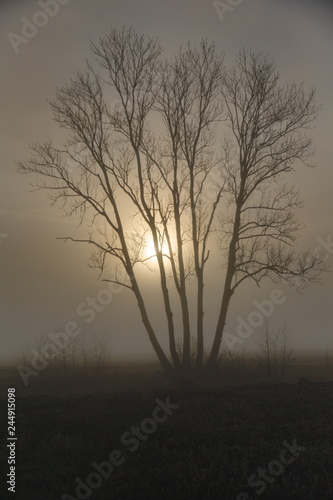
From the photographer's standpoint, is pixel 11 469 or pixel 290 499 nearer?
pixel 290 499

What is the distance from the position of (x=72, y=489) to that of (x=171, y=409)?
4.44 meters

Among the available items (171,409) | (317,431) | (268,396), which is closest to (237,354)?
(268,396)

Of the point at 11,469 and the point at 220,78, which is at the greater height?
the point at 220,78

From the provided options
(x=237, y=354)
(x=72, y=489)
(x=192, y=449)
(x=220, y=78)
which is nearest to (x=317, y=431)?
(x=192, y=449)

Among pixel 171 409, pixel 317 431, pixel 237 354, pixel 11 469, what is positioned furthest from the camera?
pixel 237 354

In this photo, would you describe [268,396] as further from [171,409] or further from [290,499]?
[290,499]

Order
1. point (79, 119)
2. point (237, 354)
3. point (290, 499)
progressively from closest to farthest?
1. point (290, 499)
2. point (79, 119)
3. point (237, 354)

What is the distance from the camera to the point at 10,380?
79.1 feet

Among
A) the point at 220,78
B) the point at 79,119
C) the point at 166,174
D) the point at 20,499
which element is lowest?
the point at 20,499

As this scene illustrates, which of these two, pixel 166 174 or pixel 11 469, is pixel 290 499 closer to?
pixel 11 469

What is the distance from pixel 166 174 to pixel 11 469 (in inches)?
601

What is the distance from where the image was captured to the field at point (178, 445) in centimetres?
895

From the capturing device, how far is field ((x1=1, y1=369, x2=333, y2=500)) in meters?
8.95

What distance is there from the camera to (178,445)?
10766 mm
